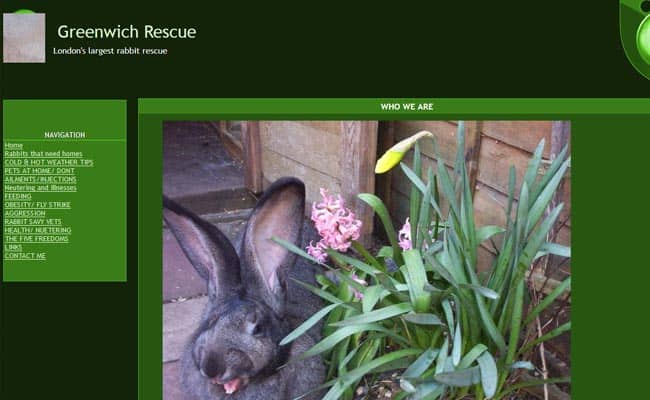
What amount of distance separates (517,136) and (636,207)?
585mm

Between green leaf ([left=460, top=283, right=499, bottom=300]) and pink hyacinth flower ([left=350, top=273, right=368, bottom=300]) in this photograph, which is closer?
green leaf ([left=460, top=283, right=499, bottom=300])

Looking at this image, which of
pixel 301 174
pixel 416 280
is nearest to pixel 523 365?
pixel 416 280

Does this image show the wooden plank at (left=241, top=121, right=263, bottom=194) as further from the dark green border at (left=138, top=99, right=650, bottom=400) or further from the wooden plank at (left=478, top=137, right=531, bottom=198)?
the dark green border at (left=138, top=99, right=650, bottom=400)

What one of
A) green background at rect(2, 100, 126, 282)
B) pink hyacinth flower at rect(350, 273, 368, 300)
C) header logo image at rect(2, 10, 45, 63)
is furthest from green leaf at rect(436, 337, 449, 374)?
header logo image at rect(2, 10, 45, 63)

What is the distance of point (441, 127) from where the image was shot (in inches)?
102

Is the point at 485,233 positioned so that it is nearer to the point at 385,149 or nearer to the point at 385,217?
the point at 385,217

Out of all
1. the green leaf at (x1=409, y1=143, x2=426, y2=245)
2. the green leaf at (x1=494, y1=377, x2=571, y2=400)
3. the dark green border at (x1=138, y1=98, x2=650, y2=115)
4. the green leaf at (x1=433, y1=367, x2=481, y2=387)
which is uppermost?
the dark green border at (x1=138, y1=98, x2=650, y2=115)

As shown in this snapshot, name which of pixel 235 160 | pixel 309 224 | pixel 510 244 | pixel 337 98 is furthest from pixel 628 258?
pixel 235 160

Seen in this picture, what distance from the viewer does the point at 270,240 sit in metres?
2.17

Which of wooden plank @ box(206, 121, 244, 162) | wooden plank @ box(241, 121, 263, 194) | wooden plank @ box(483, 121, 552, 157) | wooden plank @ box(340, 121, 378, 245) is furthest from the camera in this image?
wooden plank @ box(206, 121, 244, 162)

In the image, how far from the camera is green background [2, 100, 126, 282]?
69.7 inches

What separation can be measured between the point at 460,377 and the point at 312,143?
4.74ft

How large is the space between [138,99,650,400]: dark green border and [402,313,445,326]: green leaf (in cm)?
36

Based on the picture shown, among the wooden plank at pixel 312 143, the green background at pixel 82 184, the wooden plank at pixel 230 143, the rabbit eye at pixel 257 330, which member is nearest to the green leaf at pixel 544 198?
the rabbit eye at pixel 257 330
